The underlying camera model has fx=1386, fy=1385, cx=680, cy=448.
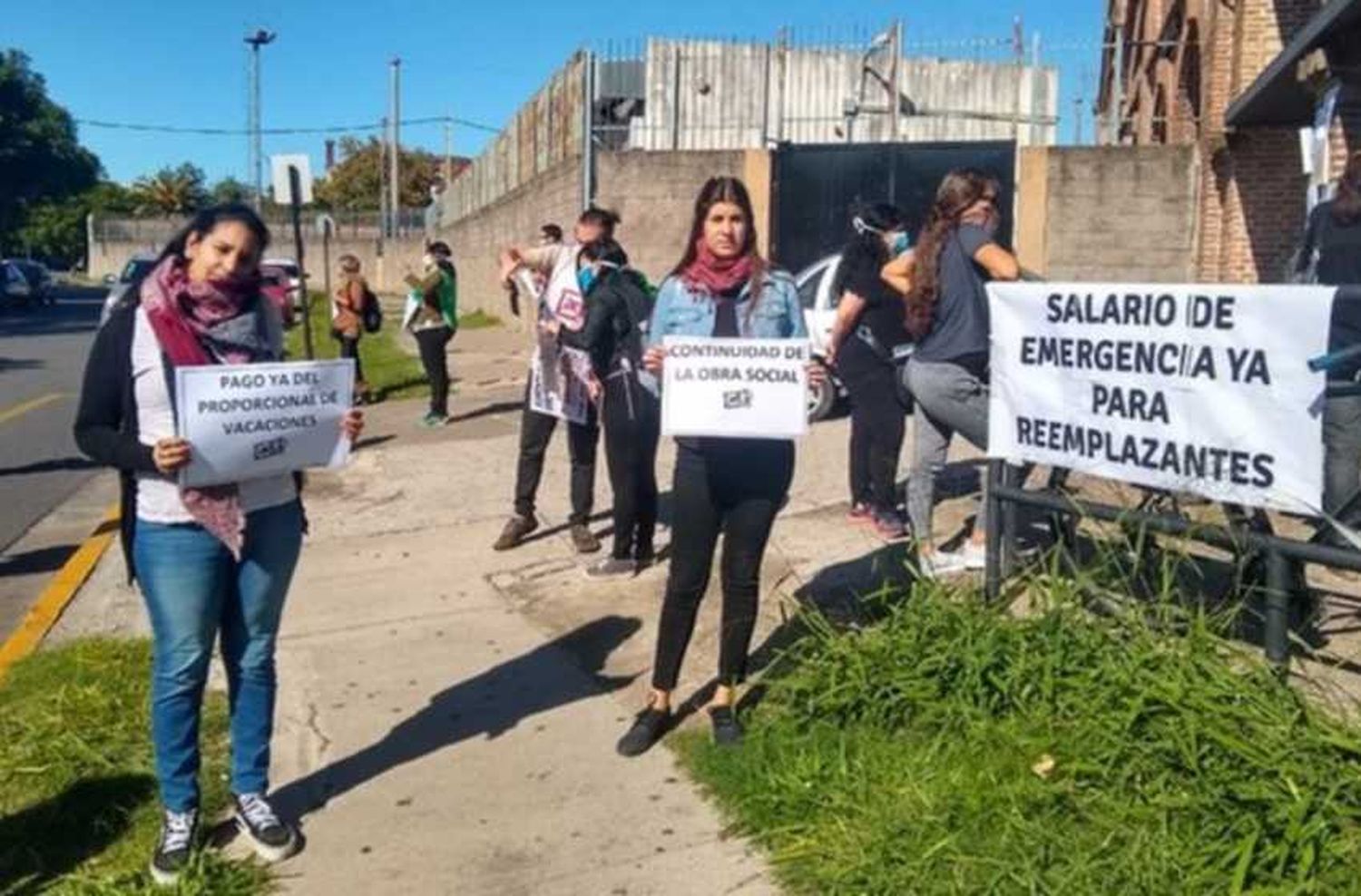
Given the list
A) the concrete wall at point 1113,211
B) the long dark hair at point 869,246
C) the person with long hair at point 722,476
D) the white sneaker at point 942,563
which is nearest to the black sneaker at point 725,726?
the person with long hair at point 722,476

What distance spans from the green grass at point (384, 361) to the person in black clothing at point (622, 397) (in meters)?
5.45

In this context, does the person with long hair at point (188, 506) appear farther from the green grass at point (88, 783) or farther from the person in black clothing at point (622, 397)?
the person in black clothing at point (622, 397)

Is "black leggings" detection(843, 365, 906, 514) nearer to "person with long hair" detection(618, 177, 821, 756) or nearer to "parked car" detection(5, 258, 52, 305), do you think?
"person with long hair" detection(618, 177, 821, 756)

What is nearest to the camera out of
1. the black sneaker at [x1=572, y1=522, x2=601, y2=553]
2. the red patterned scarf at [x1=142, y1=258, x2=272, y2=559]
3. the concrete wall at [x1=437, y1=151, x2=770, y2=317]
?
the red patterned scarf at [x1=142, y1=258, x2=272, y2=559]

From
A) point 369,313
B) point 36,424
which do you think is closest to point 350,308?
point 369,313

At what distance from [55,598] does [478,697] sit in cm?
326

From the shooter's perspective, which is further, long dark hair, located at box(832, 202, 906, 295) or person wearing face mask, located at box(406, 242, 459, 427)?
person wearing face mask, located at box(406, 242, 459, 427)

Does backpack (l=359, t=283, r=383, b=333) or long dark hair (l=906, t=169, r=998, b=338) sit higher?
long dark hair (l=906, t=169, r=998, b=338)

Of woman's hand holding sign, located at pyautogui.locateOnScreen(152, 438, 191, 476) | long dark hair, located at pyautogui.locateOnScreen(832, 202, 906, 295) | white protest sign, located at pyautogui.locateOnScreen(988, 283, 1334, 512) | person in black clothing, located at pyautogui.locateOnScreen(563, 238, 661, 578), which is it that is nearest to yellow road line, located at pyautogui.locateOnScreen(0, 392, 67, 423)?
person in black clothing, located at pyautogui.locateOnScreen(563, 238, 661, 578)

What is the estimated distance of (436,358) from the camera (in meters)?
13.3

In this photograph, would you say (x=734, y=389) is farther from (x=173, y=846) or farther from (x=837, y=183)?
(x=837, y=183)

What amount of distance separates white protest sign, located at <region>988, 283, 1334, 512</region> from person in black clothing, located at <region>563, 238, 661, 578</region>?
6.80ft

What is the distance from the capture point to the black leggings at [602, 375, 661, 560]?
22.9ft

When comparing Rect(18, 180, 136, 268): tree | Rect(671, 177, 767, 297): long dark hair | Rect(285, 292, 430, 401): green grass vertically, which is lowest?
Rect(285, 292, 430, 401): green grass
